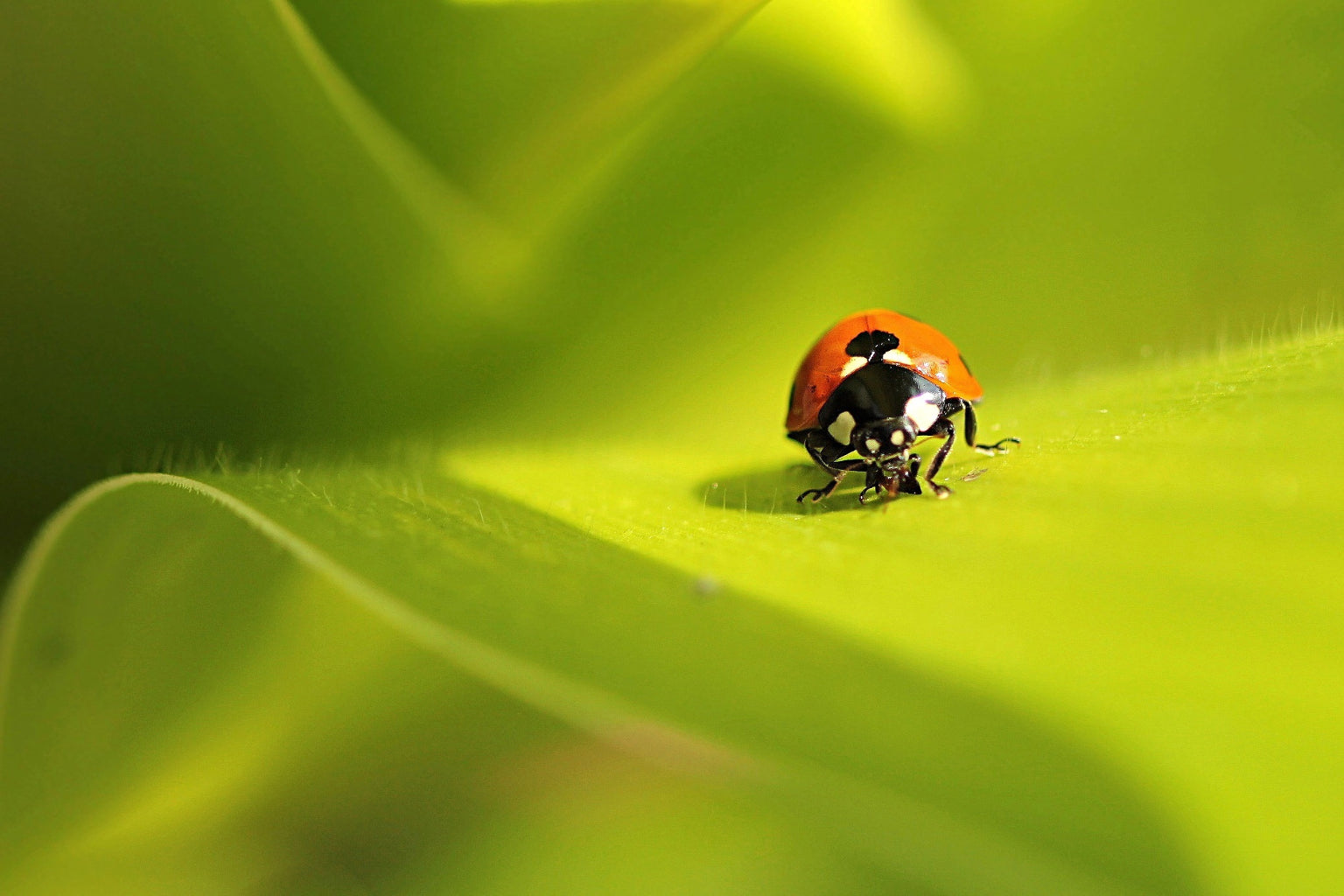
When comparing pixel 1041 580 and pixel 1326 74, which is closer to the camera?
pixel 1041 580

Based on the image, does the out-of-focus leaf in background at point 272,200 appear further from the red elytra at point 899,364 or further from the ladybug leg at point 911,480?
the ladybug leg at point 911,480

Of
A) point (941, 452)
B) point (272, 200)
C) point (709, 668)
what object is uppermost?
point (941, 452)

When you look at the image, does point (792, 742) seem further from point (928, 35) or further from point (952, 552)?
point (928, 35)

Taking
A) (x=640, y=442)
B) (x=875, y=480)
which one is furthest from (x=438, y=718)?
(x=875, y=480)

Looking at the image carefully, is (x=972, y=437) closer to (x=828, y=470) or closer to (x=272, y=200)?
(x=828, y=470)

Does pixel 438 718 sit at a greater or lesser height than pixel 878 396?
lesser

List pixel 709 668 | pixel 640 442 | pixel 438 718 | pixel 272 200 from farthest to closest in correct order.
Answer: pixel 640 442 → pixel 438 718 → pixel 272 200 → pixel 709 668

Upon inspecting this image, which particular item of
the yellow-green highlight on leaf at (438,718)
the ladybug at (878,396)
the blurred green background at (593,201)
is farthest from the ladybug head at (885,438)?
the yellow-green highlight on leaf at (438,718)

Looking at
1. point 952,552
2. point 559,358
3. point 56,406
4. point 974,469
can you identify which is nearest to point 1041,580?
point 952,552
